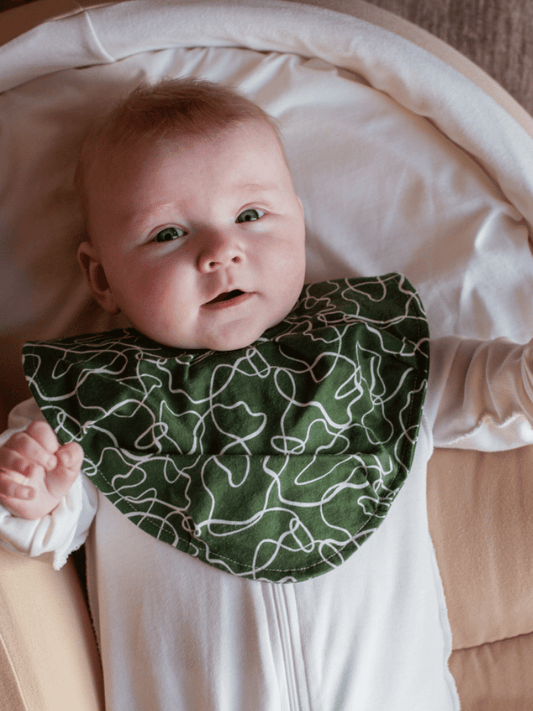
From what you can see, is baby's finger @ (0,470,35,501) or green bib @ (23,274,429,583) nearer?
baby's finger @ (0,470,35,501)

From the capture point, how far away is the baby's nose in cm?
74

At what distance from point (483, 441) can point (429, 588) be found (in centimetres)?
21

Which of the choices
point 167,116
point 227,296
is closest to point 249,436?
point 227,296

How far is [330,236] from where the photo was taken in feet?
3.19

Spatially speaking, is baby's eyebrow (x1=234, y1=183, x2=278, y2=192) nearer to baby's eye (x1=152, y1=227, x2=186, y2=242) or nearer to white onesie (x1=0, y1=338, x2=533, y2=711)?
baby's eye (x1=152, y1=227, x2=186, y2=242)

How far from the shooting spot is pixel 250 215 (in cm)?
80

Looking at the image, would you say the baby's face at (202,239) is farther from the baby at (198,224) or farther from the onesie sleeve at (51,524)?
the onesie sleeve at (51,524)

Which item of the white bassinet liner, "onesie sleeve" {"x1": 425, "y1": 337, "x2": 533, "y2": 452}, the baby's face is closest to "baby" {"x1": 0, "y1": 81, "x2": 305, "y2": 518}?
the baby's face

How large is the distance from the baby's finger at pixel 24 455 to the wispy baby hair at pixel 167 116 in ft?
1.19

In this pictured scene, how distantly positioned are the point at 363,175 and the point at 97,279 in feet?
1.39

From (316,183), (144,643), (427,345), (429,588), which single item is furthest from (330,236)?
(144,643)

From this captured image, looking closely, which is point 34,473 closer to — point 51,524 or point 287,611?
point 51,524

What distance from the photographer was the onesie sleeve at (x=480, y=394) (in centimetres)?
74

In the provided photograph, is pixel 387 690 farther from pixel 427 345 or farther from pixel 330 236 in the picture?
pixel 330 236
